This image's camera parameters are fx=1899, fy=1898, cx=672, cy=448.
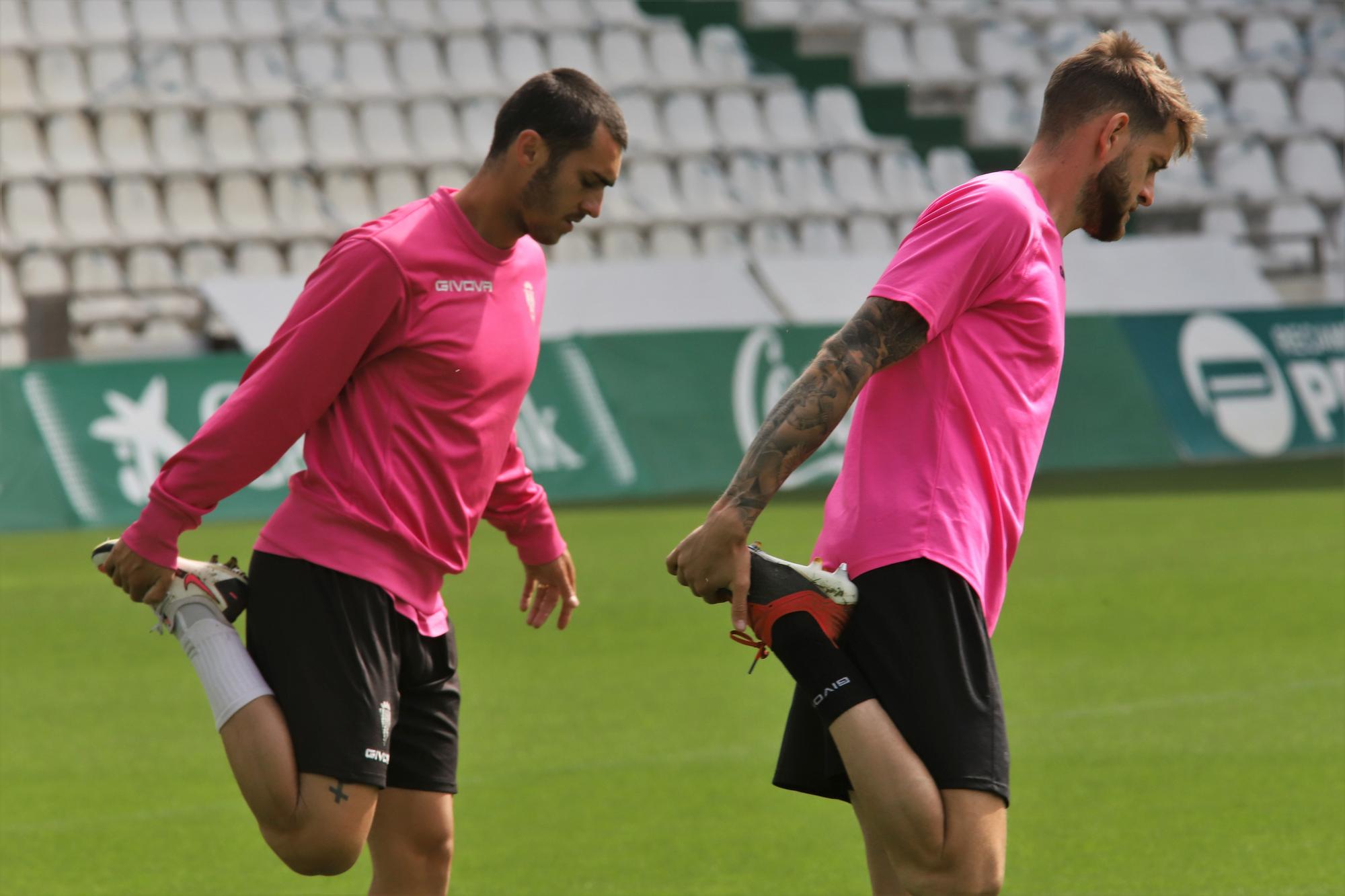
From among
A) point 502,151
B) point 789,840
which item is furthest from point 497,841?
point 502,151

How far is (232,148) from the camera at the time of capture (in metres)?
21.0

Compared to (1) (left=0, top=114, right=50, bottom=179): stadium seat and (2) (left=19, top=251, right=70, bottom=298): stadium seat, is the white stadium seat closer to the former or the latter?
(1) (left=0, top=114, right=50, bottom=179): stadium seat

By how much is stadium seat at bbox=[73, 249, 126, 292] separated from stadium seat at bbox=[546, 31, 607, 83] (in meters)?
6.10

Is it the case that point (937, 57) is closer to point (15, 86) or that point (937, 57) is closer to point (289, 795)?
point (15, 86)

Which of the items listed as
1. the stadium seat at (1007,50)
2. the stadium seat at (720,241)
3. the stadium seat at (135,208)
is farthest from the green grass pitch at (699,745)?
the stadium seat at (1007,50)

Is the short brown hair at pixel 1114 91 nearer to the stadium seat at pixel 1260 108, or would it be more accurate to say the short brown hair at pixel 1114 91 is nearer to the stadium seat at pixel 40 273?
the stadium seat at pixel 40 273

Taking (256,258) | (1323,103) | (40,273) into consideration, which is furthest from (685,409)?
(1323,103)

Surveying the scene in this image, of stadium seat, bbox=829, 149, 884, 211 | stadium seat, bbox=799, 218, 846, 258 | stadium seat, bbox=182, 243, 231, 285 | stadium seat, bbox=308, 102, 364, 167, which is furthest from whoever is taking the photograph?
stadium seat, bbox=829, 149, 884, 211

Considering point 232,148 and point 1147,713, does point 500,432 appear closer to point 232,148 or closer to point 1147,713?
point 1147,713

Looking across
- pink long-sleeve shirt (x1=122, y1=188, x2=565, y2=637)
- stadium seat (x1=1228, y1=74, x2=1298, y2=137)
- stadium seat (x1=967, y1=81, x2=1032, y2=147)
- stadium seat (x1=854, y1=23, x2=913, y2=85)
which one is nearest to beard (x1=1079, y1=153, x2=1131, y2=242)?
pink long-sleeve shirt (x1=122, y1=188, x2=565, y2=637)

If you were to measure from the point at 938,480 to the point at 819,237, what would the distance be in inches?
773

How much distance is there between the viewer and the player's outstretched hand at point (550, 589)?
15.5 ft

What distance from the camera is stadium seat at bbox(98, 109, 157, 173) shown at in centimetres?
2056

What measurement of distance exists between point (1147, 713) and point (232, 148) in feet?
51.2
